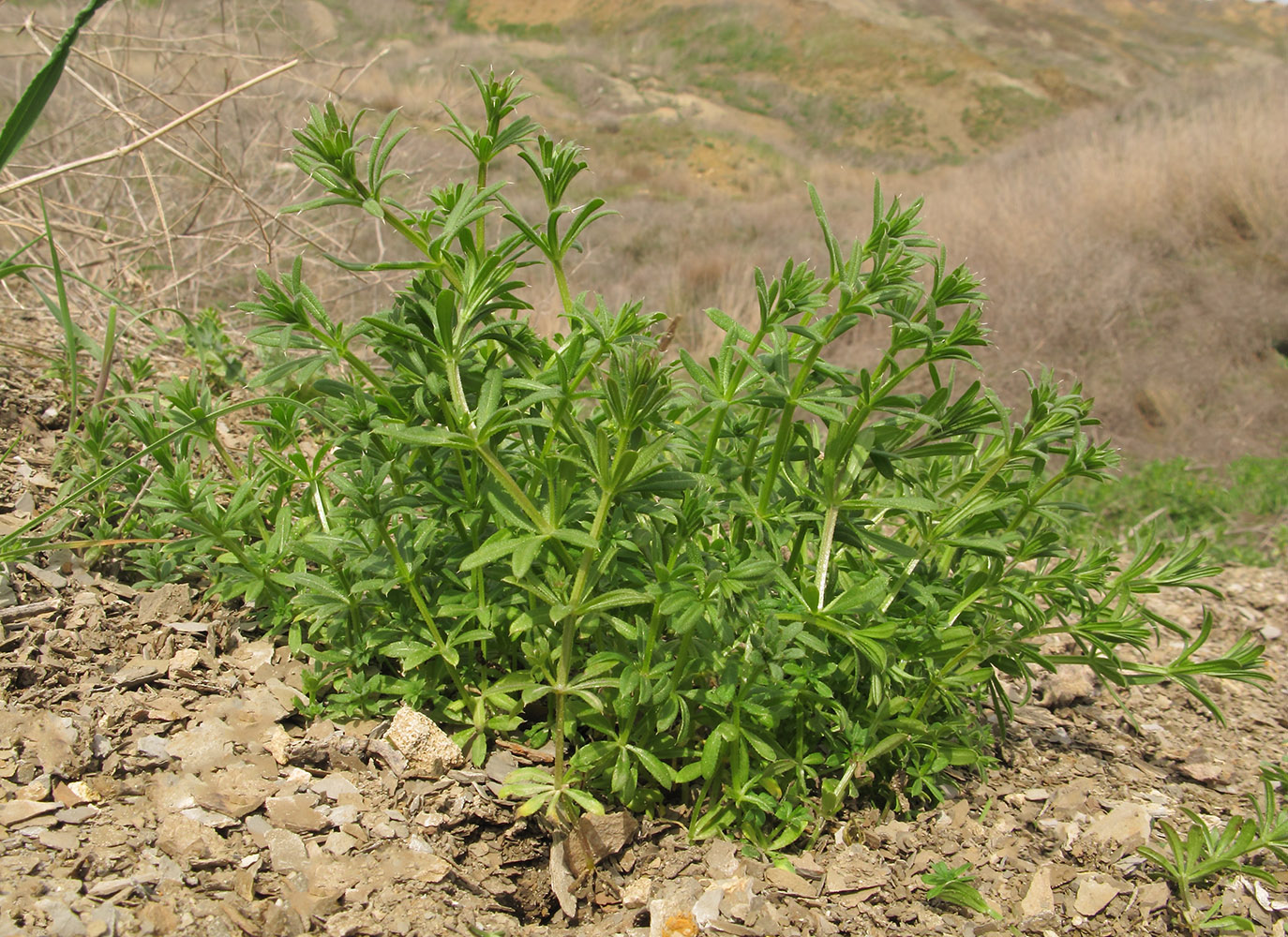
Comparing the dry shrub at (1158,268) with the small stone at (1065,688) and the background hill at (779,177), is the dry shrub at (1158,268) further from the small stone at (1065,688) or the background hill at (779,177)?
the small stone at (1065,688)

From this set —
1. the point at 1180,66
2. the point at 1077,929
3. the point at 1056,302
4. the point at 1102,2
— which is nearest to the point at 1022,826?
the point at 1077,929

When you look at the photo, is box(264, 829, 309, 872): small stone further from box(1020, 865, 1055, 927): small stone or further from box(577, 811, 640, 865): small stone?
box(1020, 865, 1055, 927): small stone

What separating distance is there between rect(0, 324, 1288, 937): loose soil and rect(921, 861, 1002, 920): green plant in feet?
0.09

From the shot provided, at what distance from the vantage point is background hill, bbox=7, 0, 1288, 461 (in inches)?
186

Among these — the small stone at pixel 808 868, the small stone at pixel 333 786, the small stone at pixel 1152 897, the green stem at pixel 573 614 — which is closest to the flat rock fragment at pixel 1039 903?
the small stone at pixel 1152 897

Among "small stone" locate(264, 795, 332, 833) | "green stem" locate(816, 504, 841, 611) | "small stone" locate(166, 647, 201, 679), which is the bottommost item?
"small stone" locate(264, 795, 332, 833)

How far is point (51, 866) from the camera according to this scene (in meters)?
1.36

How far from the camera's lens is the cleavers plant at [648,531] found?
61.1 inches

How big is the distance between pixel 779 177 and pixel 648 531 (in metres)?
19.4

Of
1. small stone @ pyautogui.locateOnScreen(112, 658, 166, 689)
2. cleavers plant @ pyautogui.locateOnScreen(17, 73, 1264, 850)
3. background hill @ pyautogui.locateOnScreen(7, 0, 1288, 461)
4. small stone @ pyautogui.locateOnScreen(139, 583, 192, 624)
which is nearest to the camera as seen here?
cleavers plant @ pyautogui.locateOnScreen(17, 73, 1264, 850)

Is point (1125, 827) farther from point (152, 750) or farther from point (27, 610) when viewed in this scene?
point (27, 610)

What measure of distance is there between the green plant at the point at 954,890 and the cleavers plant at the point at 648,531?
0.22m

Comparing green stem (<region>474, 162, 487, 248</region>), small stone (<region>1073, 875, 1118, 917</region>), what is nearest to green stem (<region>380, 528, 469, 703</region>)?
green stem (<region>474, 162, 487, 248</region>)

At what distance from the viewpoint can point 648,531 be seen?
70.8 inches
